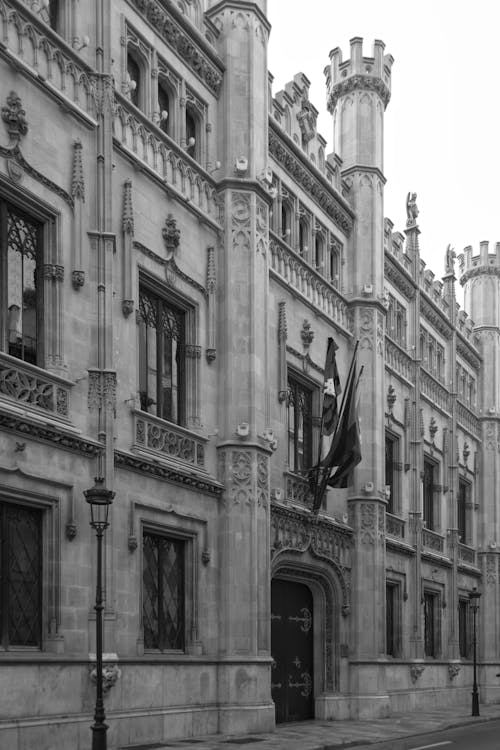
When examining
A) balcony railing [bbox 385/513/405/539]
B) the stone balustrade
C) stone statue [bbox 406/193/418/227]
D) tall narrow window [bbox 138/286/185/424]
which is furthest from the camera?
stone statue [bbox 406/193/418/227]

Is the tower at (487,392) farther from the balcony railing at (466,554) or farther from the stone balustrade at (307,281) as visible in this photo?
the stone balustrade at (307,281)

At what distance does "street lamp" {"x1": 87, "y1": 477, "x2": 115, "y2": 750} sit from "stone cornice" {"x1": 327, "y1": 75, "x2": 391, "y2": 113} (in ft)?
70.2

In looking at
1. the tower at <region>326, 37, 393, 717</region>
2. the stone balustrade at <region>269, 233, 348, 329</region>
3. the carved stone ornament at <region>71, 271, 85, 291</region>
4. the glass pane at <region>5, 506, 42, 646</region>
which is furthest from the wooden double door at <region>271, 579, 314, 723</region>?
the carved stone ornament at <region>71, 271, 85, 291</region>

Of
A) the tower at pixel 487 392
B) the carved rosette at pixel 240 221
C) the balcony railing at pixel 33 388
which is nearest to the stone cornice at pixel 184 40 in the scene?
the carved rosette at pixel 240 221

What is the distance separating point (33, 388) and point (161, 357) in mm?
5233

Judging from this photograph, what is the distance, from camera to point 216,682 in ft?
78.1

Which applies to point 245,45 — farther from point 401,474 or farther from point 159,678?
point 401,474

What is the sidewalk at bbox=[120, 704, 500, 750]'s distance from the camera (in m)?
21.6

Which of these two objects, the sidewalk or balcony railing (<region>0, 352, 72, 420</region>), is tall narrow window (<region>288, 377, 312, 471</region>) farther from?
balcony railing (<region>0, 352, 72, 420</region>)

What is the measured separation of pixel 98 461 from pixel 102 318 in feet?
8.46

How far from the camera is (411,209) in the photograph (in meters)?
42.3

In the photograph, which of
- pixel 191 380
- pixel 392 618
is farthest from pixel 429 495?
pixel 191 380

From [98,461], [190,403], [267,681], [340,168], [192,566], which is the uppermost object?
[340,168]

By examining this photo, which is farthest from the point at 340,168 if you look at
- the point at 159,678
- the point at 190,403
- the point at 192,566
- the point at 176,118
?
the point at 159,678
